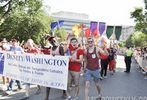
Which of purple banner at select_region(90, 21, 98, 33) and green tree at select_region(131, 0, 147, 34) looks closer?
purple banner at select_region(90, 21, 98, 33)

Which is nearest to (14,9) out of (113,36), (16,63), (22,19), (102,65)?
(22,19)

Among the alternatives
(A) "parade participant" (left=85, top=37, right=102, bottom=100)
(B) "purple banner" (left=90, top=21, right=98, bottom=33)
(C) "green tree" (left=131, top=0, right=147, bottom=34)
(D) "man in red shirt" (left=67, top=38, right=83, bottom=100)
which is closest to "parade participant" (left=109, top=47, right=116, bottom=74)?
(B) "purple banner" (left=90, top=21, right=98, bottom=33)

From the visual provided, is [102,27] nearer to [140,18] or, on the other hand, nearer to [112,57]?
[112,57]

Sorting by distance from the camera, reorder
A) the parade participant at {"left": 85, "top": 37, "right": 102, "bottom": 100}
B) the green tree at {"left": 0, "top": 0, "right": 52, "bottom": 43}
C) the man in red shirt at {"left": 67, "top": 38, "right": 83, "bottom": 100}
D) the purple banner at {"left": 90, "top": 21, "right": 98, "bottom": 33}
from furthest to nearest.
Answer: the green tree at {"left": 0, "top": 0, "right": 52, "bottom": 43}
the purple banner at {"left": 90, "top": 21, "right": 98, "bottom": 33}
the man in red shirt at {"left": 67, "top": 38, "right": 83, "bottom": 100}
the parade participant at {"left": 85, "top": 37, "right": 102, "bottom": 100}

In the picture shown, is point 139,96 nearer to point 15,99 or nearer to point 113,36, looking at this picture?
point 15,99

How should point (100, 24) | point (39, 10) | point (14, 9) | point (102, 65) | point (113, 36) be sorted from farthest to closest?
point (39, 10) → point (14, 9) → point (113, 36) → point (100, 24) → point (102, 65)

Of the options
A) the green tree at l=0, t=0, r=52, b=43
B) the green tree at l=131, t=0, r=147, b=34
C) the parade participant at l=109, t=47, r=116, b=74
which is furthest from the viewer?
the green tree at l=0, t=0, r=52, b=43

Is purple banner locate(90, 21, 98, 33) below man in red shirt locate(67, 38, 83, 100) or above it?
above

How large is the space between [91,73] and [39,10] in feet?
145

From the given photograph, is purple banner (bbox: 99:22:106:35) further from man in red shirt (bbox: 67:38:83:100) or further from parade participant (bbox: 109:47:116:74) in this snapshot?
man in red shirt (bbox: 67:38:83:100)

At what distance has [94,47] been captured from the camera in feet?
32.3

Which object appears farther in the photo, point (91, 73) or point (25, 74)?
point (25, 74)

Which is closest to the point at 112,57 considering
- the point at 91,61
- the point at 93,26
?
the point at 93,26

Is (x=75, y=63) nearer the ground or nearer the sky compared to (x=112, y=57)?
nearer the sky
